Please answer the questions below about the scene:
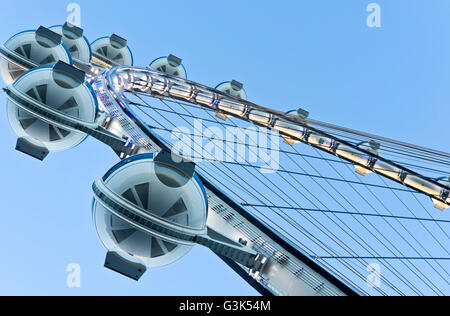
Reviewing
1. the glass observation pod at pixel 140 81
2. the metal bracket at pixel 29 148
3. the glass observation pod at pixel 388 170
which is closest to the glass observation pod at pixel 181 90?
the glass observation pod at pixel 140 81

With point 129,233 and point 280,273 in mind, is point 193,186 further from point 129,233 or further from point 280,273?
point 280,273

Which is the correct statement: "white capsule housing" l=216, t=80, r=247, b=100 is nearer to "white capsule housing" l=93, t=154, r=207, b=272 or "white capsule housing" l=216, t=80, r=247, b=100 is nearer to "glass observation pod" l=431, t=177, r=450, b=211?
"glass observation pod" l=431, t=177, r=450, b=211

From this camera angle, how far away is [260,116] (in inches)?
743

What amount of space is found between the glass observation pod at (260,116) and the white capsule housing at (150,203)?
14045 millimetres

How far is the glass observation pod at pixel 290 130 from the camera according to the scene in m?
18.3

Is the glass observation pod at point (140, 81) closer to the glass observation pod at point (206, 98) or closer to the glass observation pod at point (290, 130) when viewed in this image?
the glass observation pod at point (206, 98)

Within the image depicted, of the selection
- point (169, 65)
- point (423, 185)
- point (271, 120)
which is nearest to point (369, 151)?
point (423, 185)

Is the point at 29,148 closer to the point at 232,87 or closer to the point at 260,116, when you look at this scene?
the point at 260,116

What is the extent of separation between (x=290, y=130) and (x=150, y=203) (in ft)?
48.5
